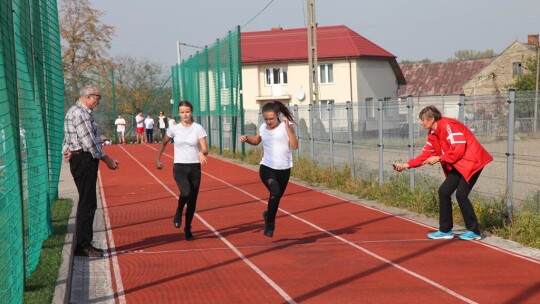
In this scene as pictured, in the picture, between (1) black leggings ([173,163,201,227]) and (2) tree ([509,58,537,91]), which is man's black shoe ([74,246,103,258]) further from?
(2) tree ([509,58,537,91])

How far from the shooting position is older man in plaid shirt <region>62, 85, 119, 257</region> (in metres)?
9.92

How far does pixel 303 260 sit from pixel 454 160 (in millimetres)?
2572

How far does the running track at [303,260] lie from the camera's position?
823 centimetres

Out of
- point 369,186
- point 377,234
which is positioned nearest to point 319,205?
point 369,186

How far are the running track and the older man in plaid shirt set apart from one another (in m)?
0.75

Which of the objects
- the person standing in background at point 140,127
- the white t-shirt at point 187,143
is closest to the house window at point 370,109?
the white t-shirt at point 187,143

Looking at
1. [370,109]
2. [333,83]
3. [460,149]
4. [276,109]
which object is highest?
[333,83]

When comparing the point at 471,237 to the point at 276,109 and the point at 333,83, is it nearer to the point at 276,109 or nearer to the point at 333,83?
the point at 276,109

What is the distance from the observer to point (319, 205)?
16.1 m

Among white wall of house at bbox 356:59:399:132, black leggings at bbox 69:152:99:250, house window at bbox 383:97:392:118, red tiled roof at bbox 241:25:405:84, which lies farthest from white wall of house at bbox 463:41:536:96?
black leggings at bbox 69:152:99:250

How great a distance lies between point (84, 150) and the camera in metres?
10.0

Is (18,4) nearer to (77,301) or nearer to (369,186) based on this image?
(77,301)

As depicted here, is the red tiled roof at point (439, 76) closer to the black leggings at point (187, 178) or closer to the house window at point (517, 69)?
Answer: the house window at point (517, 69)

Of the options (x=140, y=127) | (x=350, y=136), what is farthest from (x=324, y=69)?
(x=350, y=136)
